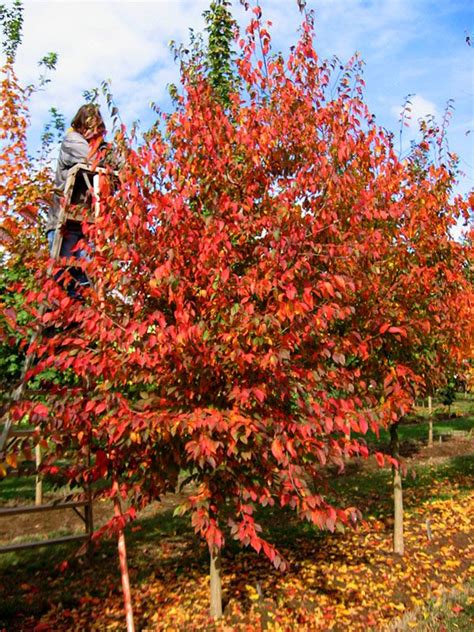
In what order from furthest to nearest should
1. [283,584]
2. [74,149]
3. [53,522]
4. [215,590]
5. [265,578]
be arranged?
[53,522] → [265,578] → [283,584] → [215,590] → [74,149]

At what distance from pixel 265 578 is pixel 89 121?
4703 millimetres

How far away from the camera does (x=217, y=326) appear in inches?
154

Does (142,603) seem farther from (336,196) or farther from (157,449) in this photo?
(336,196)

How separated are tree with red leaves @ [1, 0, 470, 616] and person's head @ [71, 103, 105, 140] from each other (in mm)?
212

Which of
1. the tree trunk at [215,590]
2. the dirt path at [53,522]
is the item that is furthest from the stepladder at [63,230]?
the dirt path at [53,522]

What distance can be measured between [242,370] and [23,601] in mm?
3433

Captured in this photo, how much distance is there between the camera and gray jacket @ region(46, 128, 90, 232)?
4.55 metres

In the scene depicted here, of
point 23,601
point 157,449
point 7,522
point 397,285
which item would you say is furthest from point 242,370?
point 7,522

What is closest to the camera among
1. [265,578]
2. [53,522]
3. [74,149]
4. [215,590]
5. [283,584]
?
[74,149]

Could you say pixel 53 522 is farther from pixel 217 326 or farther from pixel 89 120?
pixel 89 120

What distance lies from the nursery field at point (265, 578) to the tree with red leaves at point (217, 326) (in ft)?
2.09

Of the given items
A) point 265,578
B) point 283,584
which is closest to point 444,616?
point 283,584

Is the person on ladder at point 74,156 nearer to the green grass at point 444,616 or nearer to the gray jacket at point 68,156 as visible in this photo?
the gray jacket at point 68,156

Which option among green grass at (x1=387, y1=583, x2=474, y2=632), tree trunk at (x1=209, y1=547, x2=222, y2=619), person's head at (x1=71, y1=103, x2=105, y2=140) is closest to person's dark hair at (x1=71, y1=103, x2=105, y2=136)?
person's head at (x1=71, y1=103, x2=105, y2=140)
